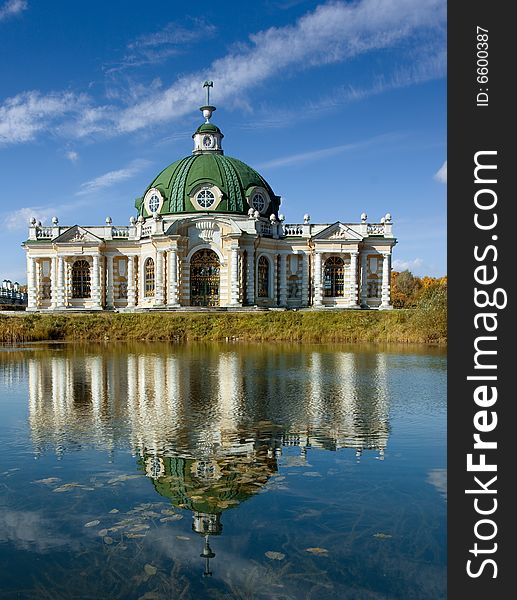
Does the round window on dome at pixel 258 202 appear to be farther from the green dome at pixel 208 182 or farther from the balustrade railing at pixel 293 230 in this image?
the balustrade railing at pixel 293 230

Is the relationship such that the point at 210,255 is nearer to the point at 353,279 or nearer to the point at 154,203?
the point at 154,203

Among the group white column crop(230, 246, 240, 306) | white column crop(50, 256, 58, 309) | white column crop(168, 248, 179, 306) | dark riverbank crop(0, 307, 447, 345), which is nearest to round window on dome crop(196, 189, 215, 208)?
white column crop(230, 246, 240, 306)

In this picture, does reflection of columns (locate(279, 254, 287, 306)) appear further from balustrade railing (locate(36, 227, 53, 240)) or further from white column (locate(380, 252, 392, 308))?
balustrade railing (locate(36, 227, 53, 240))

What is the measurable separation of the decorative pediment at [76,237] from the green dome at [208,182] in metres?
5.61

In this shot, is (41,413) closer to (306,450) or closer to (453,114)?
(306,450)

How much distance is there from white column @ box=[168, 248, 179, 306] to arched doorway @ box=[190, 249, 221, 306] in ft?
7.24

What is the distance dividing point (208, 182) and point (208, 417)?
155 feet

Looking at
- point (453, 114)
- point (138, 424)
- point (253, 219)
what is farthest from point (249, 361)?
point (253, 219)

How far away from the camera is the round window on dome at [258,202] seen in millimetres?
60438

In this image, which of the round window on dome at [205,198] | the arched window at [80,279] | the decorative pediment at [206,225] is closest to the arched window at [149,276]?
the decorative pediment at [206,225]

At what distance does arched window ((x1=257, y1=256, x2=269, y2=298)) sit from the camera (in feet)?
192

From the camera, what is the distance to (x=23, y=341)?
39.3 meters

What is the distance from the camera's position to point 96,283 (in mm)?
60125

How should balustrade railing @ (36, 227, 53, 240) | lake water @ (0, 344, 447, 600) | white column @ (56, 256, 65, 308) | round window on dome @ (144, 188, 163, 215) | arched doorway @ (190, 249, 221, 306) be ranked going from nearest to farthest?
lake water @ (0, 344, 447, 600) < arched doorway @ (190, 249, 221, 306) < round window on dome @ (144, 188, 163, 215) < white column @ (56, 256, 65, 308) < balustrade railing @ (36, 227, 53, 240)
